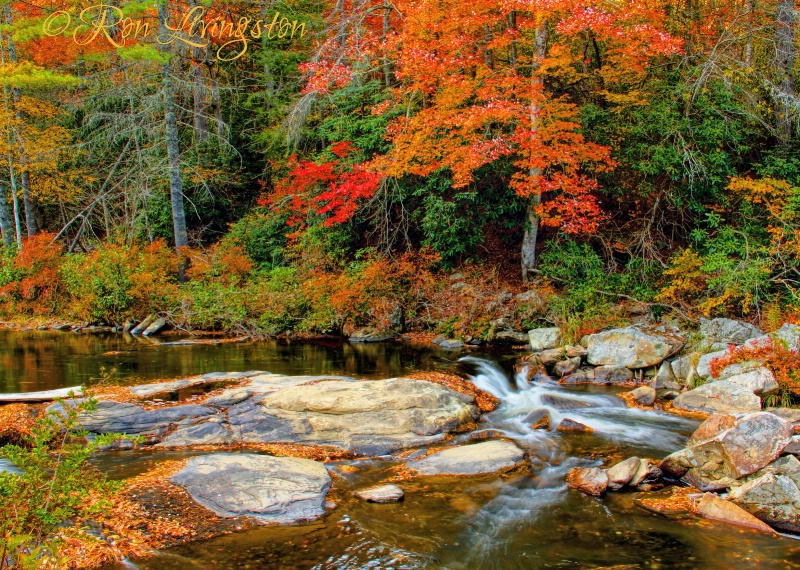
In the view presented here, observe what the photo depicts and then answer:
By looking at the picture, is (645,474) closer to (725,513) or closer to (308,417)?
(725,513)

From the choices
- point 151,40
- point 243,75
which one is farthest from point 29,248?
point 243,75

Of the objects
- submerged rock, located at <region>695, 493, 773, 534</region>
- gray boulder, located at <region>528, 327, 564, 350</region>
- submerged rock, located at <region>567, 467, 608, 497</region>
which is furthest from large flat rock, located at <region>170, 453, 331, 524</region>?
gray boulder, located at <region>528, 327, 564, 350</region>

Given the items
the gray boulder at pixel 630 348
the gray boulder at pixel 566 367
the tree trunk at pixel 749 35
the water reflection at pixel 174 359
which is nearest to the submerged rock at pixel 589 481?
the gray boulder at pixel 566 367

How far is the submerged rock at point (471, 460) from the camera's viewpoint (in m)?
7.18

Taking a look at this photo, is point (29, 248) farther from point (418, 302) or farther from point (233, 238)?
point (418, 302)

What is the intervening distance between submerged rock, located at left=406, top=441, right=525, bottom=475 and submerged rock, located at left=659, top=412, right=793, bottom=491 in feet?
6.01

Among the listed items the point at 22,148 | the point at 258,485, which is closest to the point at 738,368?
the point at 258,485

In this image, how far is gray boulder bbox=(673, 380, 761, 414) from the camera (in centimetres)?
918

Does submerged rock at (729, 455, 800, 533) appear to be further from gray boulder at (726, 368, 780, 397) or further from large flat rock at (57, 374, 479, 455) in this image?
large flat rock at (57, 374, 479, 455)

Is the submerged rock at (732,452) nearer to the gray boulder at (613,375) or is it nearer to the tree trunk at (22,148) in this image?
the gray boulder at (613,375)

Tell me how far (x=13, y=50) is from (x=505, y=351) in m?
18.6

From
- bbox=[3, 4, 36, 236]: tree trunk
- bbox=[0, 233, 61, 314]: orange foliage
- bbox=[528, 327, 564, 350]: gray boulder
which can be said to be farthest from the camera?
bbox=[3, 4, 36, 236]: tree trunk

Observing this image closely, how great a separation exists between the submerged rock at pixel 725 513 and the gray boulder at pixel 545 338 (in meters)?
7.16

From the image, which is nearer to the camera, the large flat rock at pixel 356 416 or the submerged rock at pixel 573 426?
the large flat rock at pixel 356 416
